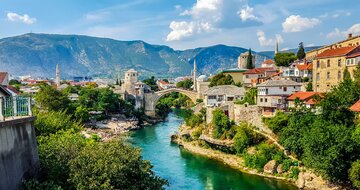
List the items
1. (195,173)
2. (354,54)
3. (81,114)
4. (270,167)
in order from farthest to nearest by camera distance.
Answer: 1. (81,114)
2. (354,54)
3. (195,173)
4. (270,167)

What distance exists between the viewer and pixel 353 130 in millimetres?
20828

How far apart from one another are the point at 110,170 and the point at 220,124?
2057cm

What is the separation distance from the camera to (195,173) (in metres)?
24.7

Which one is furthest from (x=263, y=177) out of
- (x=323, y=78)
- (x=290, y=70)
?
(x=290, y=70)

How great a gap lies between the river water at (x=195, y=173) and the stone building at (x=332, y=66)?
11.9 metres

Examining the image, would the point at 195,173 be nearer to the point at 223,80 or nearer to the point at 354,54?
the point at 354,54

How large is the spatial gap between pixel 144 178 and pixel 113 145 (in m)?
1.51

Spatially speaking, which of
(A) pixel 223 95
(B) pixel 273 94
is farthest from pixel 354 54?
(A) pixel 223 95

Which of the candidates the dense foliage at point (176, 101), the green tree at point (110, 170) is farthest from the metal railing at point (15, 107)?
the dense foliage at point (176, 101)

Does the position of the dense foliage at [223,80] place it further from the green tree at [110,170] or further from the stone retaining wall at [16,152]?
the stone retaining wall at [16,152]

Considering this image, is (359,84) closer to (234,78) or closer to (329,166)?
(329,166)

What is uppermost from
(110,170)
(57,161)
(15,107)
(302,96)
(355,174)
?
(15,107)

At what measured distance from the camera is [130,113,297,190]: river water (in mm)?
21766

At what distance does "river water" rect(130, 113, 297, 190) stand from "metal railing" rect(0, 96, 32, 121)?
1282 centimetres
